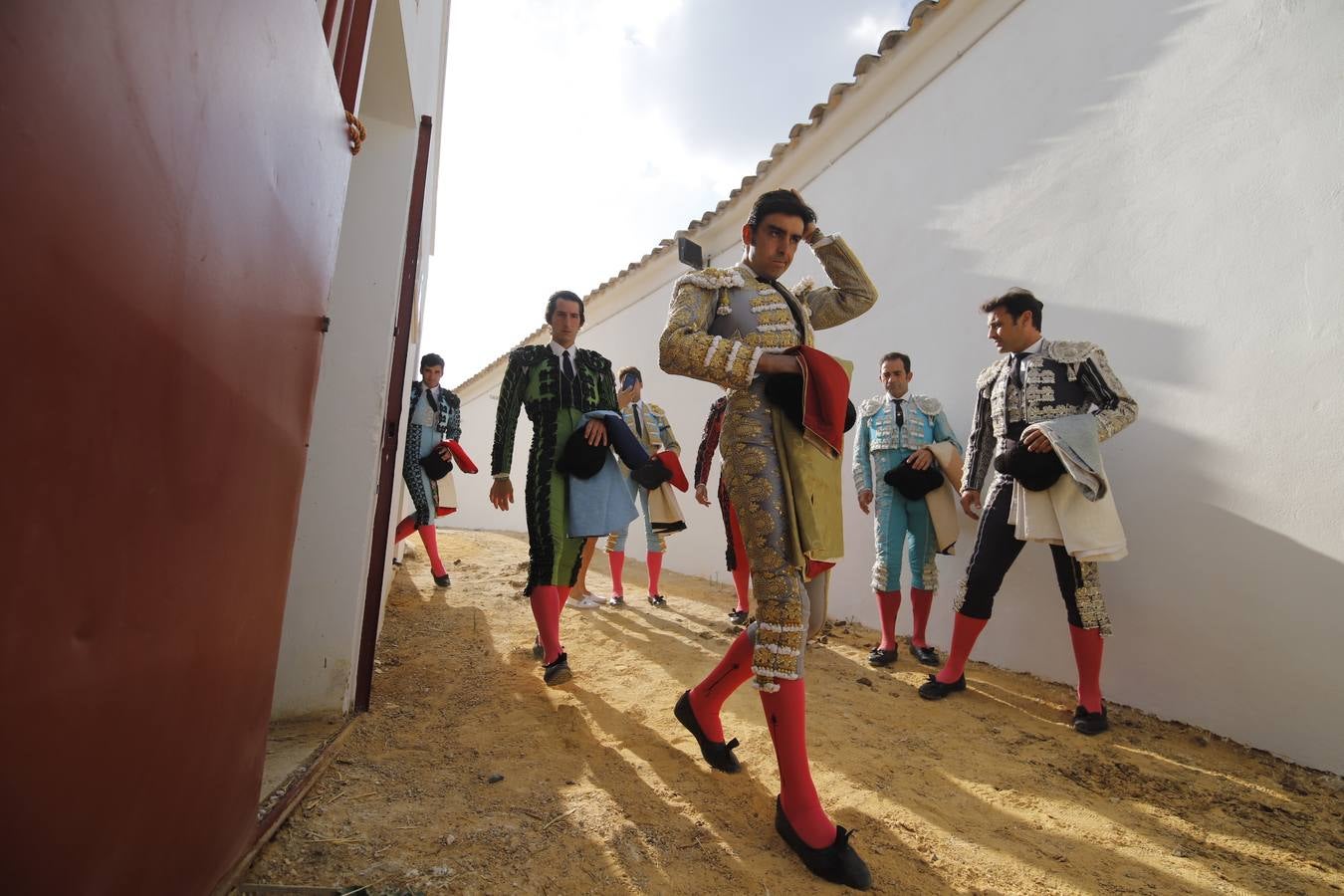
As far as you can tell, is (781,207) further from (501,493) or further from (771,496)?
(501,493)

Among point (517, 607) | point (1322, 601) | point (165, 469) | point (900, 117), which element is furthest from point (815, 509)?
point (900, 117)

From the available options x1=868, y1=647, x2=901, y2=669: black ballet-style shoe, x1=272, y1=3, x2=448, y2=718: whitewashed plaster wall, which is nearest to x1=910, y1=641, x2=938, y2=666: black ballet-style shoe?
x1=868, y1=647, x2=901, y2=669: black ballet-style shoe

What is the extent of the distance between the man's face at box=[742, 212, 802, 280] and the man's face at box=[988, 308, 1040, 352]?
5.15ft

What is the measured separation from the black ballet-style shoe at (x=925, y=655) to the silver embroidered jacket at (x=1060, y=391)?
1395mm

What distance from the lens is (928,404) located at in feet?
13.0

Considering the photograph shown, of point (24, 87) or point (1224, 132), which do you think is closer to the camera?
point (24, 87)

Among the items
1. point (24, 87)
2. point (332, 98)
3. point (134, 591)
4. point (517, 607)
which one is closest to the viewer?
point (24, 87)

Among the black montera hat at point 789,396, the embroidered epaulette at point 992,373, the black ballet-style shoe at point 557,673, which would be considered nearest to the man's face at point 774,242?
the black montera hat at point 789,396

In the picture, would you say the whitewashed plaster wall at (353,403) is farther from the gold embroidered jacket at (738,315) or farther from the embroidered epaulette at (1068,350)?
the embroidered epaulette at (1068,350)

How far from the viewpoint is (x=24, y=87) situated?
539mm

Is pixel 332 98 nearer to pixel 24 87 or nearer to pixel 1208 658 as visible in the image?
pixel 24 87

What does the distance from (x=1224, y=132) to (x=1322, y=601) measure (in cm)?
212

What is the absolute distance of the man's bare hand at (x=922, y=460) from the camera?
12.3ft

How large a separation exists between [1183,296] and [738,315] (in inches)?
92.6
